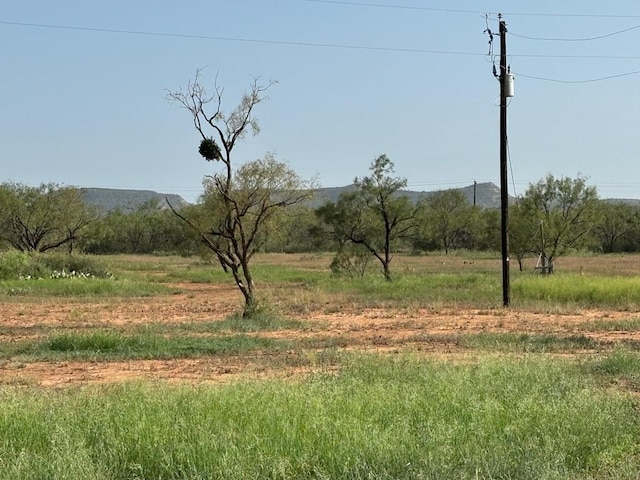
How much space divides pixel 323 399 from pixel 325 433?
145 centimetres

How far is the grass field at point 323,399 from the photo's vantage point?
5.86 meters

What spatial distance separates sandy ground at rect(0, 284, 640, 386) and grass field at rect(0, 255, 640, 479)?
0.26 ft

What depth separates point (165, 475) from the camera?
5820mm

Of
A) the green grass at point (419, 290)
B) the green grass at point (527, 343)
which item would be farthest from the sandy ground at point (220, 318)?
the green grass at point (419, 290)

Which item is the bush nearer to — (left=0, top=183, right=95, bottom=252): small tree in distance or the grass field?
(left=0, top=183, right=95, bottom=252): small tree in distance

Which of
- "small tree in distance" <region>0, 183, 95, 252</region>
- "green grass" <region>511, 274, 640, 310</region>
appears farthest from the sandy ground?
"small tree in distance" <region>0, 183, 95, 252</region>

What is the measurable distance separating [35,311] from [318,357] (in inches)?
621

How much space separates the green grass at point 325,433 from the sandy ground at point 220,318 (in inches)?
124

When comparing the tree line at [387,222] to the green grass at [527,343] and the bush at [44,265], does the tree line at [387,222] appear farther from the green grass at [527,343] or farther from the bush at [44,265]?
the green grass at [527,343]

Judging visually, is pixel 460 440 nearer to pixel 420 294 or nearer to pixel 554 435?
pixel 554 435

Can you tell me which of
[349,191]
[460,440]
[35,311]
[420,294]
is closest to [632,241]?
[349,191]

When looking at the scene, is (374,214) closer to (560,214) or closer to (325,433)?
(560,214)

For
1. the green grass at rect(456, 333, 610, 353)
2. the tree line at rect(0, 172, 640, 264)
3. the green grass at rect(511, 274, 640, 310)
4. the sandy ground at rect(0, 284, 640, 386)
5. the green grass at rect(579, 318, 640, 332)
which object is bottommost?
the sandy ground at rect(0, 284, 640, 386)

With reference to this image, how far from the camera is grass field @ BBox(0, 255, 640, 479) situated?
5.86 meters
